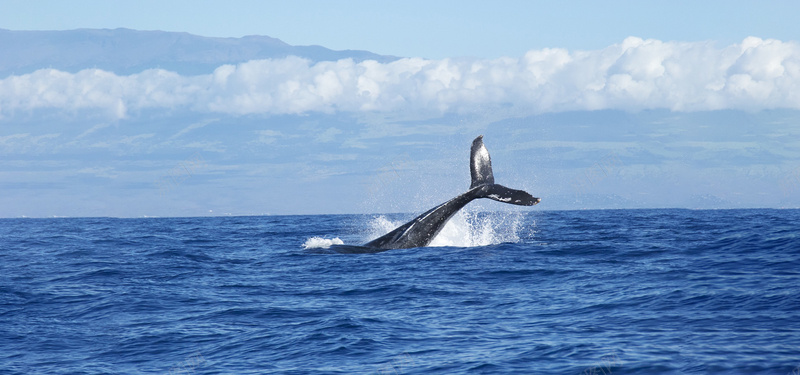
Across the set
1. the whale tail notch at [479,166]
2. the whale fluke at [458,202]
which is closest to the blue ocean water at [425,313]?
the whale fluke at [458,202]

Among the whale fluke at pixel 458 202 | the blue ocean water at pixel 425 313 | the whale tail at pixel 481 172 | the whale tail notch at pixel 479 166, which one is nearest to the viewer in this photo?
the blue ocean water at pixel 425 313

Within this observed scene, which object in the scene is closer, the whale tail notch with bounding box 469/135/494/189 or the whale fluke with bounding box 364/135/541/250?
the whale fluke with bounding box 364/135/541/250

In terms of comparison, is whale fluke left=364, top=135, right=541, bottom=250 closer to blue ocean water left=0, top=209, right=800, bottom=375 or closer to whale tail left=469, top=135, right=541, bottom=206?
whale tail left=469, top=135, right=541, bottom=206

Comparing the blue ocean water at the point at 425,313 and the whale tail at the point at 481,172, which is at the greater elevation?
the whale tail at the point at 481,172

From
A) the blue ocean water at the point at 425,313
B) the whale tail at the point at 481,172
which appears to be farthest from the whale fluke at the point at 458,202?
the blue ocean water at the point at 425,313

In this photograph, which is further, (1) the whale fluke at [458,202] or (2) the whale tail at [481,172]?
(2) the whale tail at [481,172]

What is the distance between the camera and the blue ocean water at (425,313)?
10.7 m

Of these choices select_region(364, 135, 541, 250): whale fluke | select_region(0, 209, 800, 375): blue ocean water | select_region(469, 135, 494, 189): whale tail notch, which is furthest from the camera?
select_region(469, 135, 494, 189): whale tail notch

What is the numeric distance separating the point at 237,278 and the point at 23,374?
9.17 metres

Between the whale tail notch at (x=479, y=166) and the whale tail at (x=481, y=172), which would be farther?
the whale tail notch at (x=479, y=166)

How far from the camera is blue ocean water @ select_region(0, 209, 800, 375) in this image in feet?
35.1

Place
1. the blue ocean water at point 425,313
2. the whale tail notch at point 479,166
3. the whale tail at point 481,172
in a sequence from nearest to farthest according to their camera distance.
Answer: the blue ocean water at point 425,313, the whale tail at point 481,172, the whale tail notch at point 479,166

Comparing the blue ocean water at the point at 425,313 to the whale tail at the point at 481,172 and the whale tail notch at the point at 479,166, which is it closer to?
the whale tail at the point at 481,172

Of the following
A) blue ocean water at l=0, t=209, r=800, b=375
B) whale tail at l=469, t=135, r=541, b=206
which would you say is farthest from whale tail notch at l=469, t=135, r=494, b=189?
blue ocean water at l=0, t=209, r=800, b=375
